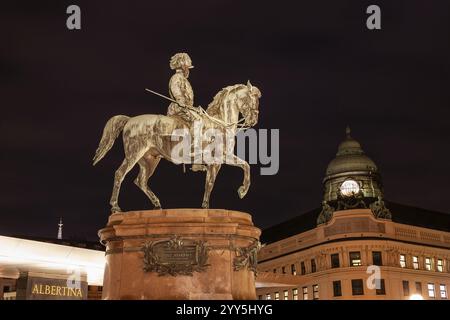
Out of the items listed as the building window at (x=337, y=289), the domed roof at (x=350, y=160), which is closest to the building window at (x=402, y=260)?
the building window at (x=337, y=289)

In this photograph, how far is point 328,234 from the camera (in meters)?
66.7

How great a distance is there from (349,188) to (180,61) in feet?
187

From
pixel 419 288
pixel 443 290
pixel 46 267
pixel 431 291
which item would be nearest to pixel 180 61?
pixel 46 267

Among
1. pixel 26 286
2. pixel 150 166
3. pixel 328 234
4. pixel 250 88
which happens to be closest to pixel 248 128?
pixel 250 88

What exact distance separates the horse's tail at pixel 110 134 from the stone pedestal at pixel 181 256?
2.40 m

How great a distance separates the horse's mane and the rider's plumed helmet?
1.34 m

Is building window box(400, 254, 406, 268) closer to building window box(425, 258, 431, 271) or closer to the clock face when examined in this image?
building window box(425, 258, 431, 271)

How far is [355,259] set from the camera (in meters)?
63.8

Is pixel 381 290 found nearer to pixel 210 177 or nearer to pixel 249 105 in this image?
pixel 210 177

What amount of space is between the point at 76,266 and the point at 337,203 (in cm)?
5011

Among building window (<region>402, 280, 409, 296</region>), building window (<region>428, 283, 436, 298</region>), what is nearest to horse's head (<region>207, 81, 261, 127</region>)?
building window (<region>402, 280, 409, 296</region>)

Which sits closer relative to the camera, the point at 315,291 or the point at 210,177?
the point at 210,177

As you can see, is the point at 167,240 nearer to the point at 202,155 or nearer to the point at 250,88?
the point at 202,155

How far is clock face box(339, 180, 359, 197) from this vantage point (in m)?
71.8
